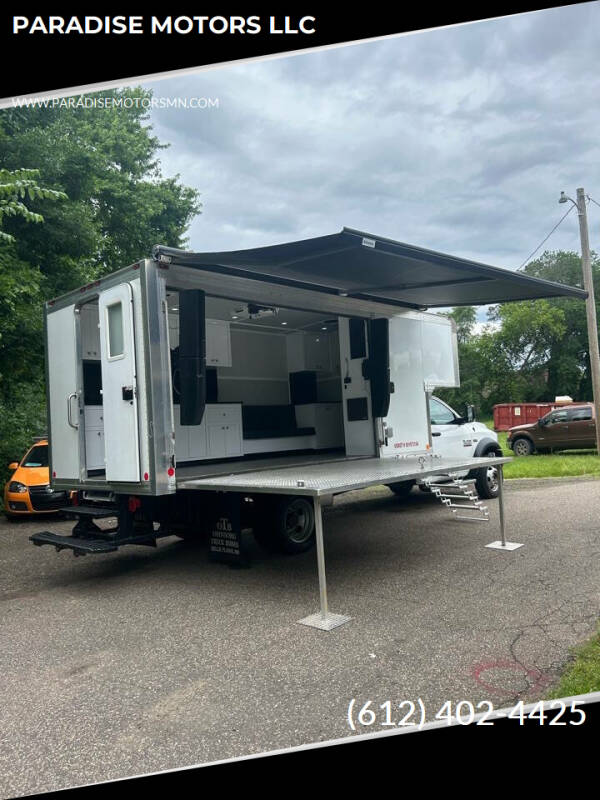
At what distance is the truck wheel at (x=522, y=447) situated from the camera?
17891 millimetres

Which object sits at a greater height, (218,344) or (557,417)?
(218,344)

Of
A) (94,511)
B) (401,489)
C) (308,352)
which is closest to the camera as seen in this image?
(94,511)

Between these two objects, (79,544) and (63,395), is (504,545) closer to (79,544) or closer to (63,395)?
(79,544)

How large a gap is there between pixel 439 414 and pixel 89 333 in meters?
5.32

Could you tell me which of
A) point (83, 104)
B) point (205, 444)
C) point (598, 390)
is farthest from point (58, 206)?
point (598, 390)

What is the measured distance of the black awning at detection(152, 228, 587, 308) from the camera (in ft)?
17.0

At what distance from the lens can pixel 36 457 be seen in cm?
1097

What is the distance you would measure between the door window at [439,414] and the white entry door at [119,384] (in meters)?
5.26

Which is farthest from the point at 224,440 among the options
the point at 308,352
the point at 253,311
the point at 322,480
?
the point at 322,480

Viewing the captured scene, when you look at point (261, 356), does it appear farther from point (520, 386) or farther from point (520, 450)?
point (520, 386)

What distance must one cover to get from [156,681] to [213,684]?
34 cm

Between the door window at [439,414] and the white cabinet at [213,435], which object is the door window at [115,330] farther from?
the door window at [439,414]

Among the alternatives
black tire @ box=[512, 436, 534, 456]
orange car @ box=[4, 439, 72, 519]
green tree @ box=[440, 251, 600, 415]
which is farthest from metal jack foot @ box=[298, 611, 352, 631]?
green tree @ box=[440, 251, 600, 415]

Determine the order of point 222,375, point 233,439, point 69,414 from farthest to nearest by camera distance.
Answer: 1. point 222,375
2. point 233,439
3. point 69,414
